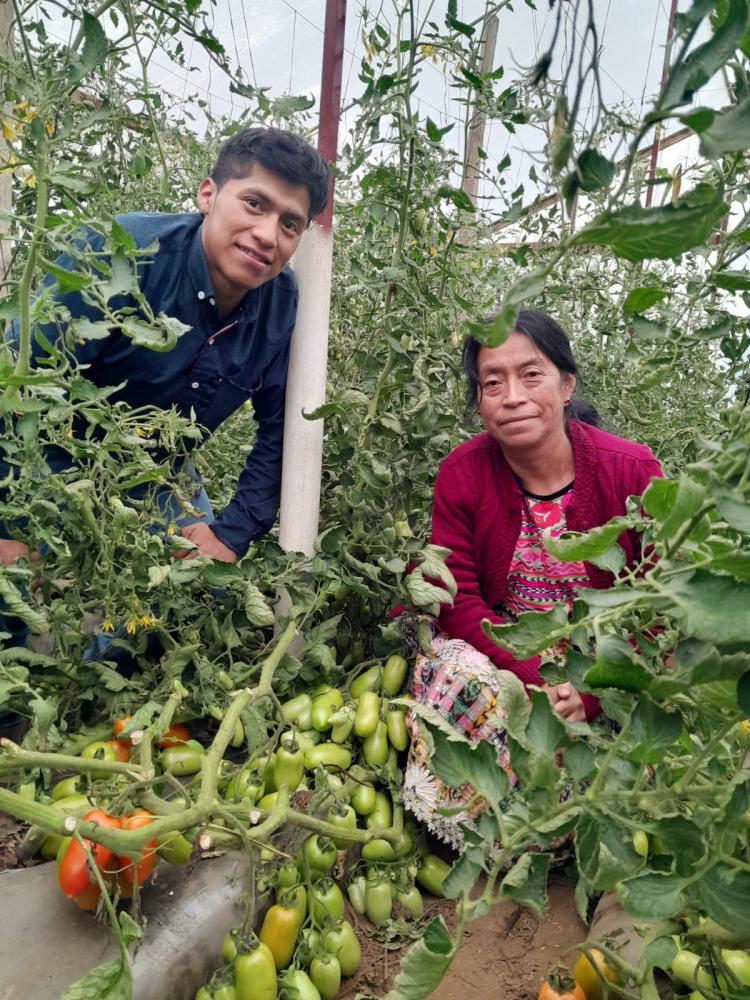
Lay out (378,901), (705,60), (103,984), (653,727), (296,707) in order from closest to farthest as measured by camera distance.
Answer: (705,60) < (653,727) < (103,984) < (378,901) < (296,707)

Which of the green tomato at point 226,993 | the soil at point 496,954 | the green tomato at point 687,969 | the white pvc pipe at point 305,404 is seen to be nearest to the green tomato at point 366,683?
the white pvc pipe at point 305,404

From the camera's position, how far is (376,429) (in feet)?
5.13

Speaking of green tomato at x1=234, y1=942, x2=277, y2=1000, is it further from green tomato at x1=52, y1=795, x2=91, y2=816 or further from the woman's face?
the woman's face

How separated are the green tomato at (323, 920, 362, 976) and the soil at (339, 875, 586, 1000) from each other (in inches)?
1.6

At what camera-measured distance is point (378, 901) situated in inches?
49.7

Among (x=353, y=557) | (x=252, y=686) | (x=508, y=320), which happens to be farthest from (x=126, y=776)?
(x=508, y=320)

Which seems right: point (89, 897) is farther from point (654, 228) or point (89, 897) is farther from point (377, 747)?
point (654, 228)

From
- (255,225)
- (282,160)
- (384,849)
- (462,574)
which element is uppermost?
(282,160)

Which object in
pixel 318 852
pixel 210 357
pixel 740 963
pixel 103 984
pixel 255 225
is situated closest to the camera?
pixel 103 984

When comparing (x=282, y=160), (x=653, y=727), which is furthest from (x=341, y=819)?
(x=282, y=160)

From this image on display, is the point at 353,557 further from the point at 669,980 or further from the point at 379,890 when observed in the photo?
the point at 669,980

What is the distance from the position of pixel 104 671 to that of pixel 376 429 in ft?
2.17

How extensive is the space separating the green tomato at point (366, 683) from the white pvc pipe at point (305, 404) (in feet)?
0.87

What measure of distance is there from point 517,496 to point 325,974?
905 mm
